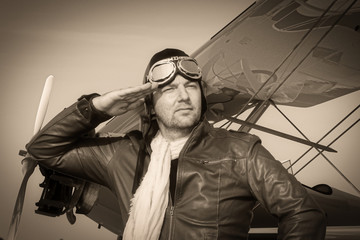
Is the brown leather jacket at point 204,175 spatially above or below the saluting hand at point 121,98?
below

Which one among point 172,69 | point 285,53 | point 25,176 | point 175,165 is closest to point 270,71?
point 285,53

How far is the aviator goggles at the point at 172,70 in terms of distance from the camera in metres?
1.59

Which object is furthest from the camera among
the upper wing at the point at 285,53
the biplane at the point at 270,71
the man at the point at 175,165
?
the upper wing at the point at 285,53

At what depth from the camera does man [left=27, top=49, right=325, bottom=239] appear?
1208mm

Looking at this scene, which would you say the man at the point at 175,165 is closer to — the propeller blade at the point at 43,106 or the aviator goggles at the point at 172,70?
the aviator goggles at the point at 172,70

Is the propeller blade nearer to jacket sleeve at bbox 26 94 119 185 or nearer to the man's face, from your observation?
jacket sleeve at bbox 26 94 119 185

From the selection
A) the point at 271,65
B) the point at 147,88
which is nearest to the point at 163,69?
the point at 147,88

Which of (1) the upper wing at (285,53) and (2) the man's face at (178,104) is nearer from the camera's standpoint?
(2) the man's face at (178,104)

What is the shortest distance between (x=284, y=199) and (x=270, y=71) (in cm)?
198

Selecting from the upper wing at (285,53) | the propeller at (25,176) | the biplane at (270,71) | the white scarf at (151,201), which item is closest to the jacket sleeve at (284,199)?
the white scarf at (151,201)

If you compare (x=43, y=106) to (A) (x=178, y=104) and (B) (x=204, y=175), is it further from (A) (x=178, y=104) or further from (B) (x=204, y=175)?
(B) (x=204, y=175)

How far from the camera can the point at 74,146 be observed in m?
1.64

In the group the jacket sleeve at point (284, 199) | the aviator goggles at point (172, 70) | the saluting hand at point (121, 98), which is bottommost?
the jacket sleeve at point (284, 199)

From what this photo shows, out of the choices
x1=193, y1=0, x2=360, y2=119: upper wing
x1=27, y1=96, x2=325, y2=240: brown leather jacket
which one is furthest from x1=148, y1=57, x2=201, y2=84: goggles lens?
x1=193, y1=0, x2=360, y2=119: upper wing
